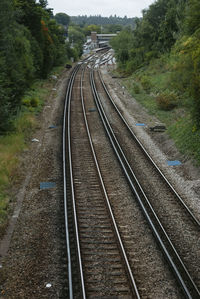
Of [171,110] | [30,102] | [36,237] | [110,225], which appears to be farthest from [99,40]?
[36,237]

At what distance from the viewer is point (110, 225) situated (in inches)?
404

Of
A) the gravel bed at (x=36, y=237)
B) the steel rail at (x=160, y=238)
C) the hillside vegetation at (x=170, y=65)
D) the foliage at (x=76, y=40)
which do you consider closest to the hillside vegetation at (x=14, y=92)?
the gravel bed at (x=36, y=237)

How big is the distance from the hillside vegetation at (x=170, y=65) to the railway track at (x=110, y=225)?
3.59 m

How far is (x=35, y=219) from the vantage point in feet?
35.0

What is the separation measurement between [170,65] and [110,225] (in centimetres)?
2724

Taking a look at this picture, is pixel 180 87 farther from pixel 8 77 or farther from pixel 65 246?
pixel 65 246

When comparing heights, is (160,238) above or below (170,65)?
below

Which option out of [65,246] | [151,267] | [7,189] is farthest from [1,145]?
[151,267]

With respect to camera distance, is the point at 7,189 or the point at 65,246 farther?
the point at 7,189

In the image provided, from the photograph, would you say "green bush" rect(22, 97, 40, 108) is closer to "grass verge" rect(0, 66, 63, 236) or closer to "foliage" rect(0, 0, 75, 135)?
"grass verge" rect(0, 66, 63, 236)

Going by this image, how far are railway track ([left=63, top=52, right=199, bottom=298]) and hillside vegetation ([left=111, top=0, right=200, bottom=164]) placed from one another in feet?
11.8

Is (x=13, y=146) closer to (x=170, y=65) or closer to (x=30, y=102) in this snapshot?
(x=30, y=102)

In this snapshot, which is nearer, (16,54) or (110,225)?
(110,225)

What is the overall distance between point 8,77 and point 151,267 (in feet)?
55.2
